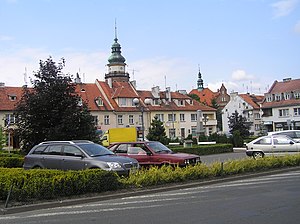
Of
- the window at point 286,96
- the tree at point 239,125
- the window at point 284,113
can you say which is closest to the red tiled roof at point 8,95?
the tree at point 239,125

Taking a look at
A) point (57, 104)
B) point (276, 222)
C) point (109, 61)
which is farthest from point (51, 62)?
point (109, 61)

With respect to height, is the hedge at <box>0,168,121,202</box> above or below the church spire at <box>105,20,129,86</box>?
below

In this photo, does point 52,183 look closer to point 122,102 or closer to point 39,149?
point 39,149

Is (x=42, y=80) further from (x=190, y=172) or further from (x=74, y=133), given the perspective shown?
(x=190, y=172)

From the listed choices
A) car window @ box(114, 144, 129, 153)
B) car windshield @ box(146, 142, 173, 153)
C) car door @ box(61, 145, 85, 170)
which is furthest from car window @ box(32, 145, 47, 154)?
car windshield @ box(146, 142, 173, 153)

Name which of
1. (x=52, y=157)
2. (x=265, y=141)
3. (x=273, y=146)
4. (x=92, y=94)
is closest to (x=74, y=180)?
(x=52, y=157)

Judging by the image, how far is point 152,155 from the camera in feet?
58.8

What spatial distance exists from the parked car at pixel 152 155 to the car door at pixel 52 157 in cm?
390

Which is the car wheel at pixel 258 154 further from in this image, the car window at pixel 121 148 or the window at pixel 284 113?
the window at pixel 284 113

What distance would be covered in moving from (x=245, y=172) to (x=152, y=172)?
489 centimetres

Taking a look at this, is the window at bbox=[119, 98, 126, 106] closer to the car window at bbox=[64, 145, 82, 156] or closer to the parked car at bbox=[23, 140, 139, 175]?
the parked car at bbox=[23, 140, 139, 175]

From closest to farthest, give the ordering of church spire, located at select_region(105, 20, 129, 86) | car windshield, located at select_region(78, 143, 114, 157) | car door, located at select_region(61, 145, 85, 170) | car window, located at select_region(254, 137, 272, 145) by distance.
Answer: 1. car door, located at select_region(61, 145, 85, 170)
2. car windshield, located at select_region(78, 143, 114, 157)
3. car window, located at select_region(254, 137, 272, 145)
4. church spire, located at select_region(105, 20, 129, 86)

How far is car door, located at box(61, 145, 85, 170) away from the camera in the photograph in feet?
48.0

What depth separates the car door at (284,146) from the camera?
79.8ft
